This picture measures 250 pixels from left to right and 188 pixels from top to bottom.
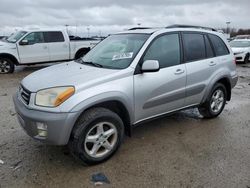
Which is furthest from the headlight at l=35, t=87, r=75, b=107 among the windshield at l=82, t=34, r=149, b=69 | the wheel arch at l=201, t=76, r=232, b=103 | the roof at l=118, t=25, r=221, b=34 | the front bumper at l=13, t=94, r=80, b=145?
the wheel arch at l=201, t=76, r=232, b=103

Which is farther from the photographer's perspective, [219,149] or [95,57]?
[95,57]

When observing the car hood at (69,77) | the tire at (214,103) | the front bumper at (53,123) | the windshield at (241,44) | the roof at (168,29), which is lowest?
the windshield at (241,44)

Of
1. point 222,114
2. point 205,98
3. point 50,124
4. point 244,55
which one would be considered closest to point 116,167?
point 50,124

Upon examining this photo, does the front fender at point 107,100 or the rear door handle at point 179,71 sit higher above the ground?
the rear door handle at point 179,71

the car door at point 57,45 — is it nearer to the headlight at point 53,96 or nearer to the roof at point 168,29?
the roof at point 168,29

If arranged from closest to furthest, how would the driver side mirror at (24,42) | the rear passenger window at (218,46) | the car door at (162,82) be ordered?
1. the car door at (162,82)
2. the rear passenger window at (218,46)
3. the driver side mirror at (24,42)

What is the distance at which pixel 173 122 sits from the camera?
507 centimetres

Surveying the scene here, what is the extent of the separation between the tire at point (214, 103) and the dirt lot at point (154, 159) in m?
0.23

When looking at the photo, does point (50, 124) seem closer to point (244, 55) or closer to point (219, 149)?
point (219, 149)

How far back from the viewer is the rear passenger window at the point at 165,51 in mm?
3945

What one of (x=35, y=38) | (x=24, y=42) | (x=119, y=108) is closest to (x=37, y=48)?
(x=35, y=38)

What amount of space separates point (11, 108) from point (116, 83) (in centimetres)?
344

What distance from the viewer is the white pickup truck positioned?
10.5 meters

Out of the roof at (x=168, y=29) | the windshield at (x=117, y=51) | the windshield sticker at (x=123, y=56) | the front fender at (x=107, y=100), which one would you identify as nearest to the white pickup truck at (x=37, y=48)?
the windshield at (x=117, y=51)
